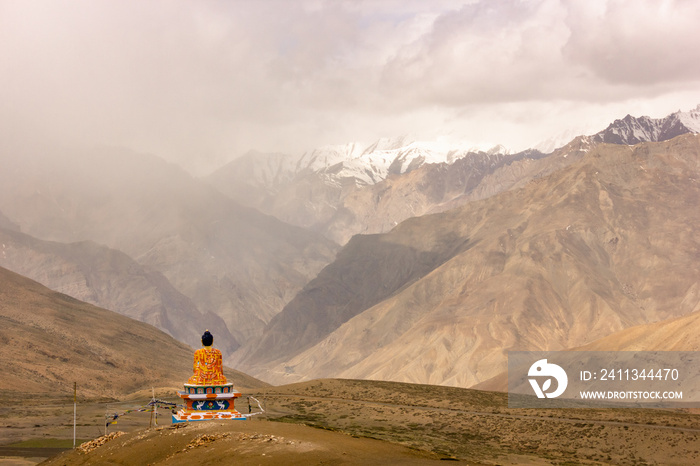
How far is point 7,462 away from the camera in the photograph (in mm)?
49938

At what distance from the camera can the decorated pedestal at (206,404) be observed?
130 feet

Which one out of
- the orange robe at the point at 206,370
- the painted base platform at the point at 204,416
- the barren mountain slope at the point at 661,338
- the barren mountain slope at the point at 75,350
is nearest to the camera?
the painted base platform at the point at 204,416

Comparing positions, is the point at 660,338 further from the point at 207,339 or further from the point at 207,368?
the point at 207,368

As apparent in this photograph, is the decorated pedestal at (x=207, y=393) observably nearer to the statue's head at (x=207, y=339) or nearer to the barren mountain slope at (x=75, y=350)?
the statue's head at (x=207, y=339)

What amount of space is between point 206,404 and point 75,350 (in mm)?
104279

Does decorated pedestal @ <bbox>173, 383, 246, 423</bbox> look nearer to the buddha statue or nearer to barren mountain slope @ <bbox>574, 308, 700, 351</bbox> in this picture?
the buddha statue

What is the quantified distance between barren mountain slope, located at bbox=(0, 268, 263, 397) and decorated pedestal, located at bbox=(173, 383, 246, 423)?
225 feet

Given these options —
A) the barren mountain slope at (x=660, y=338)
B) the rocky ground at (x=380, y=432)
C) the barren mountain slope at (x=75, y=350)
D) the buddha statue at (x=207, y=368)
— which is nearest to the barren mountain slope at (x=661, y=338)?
the barren mountain slope at (x=660, y=338)

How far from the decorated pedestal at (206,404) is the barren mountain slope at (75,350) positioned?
68.7 metres

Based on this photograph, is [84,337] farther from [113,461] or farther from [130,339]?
[113,461]

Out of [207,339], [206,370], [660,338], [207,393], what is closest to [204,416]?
[207,393]

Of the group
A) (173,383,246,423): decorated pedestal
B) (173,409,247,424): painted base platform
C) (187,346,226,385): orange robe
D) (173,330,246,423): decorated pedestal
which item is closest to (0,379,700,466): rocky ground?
(173,409,247,424): painted base platform

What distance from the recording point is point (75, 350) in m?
136

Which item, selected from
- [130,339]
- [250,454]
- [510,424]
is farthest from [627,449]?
[130,339]
